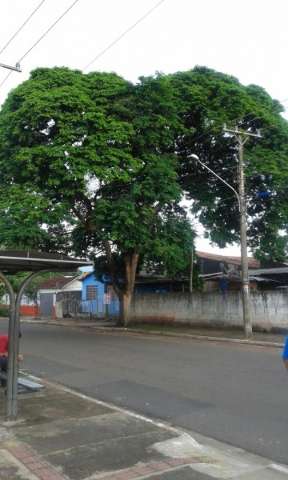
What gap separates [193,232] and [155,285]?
35.9 feet

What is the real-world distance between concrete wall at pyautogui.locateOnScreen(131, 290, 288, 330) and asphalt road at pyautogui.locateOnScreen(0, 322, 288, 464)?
4.24 m

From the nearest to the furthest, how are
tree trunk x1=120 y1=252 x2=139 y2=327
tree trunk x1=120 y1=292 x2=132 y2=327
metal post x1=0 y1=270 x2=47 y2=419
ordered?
metal post x1=0 y1=270 x2=47 y2=419
tree trunk x1=120 y1=252 x2=139 y2=327
tree trunk x1=120 y1=292 x2=132 y2=327

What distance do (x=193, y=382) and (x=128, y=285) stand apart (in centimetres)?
1681

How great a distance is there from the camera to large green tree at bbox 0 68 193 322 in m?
20.5

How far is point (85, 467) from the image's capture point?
17.0ft

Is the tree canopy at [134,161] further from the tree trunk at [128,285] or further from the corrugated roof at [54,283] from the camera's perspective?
the corrugated roof at [54,283]

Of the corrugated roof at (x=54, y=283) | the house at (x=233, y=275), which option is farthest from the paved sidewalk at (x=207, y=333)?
the corrugated roof at (x=54, y=283)

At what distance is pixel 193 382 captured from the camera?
10.5 m

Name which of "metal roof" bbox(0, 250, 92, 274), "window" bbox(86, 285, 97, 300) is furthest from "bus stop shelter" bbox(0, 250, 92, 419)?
"window" bbox(86, 285, 97, 300)

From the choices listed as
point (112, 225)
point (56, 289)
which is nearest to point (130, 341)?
point (112, 225)

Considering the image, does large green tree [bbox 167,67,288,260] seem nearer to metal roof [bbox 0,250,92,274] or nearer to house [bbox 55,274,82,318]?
metal roof [bbox 0,250,92,274]

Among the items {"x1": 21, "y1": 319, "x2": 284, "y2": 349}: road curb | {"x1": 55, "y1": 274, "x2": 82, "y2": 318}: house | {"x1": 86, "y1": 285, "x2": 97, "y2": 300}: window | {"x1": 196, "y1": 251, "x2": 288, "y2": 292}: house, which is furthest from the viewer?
{"x1": 55, "y1": 274, "x2": 82, "y2": 318}: house

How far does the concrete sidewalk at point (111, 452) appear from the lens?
5047mm

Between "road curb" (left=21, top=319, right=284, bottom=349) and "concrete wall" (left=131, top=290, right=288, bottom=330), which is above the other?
"concrete wall" (left=131, top=290, right=288, bottom=330)
